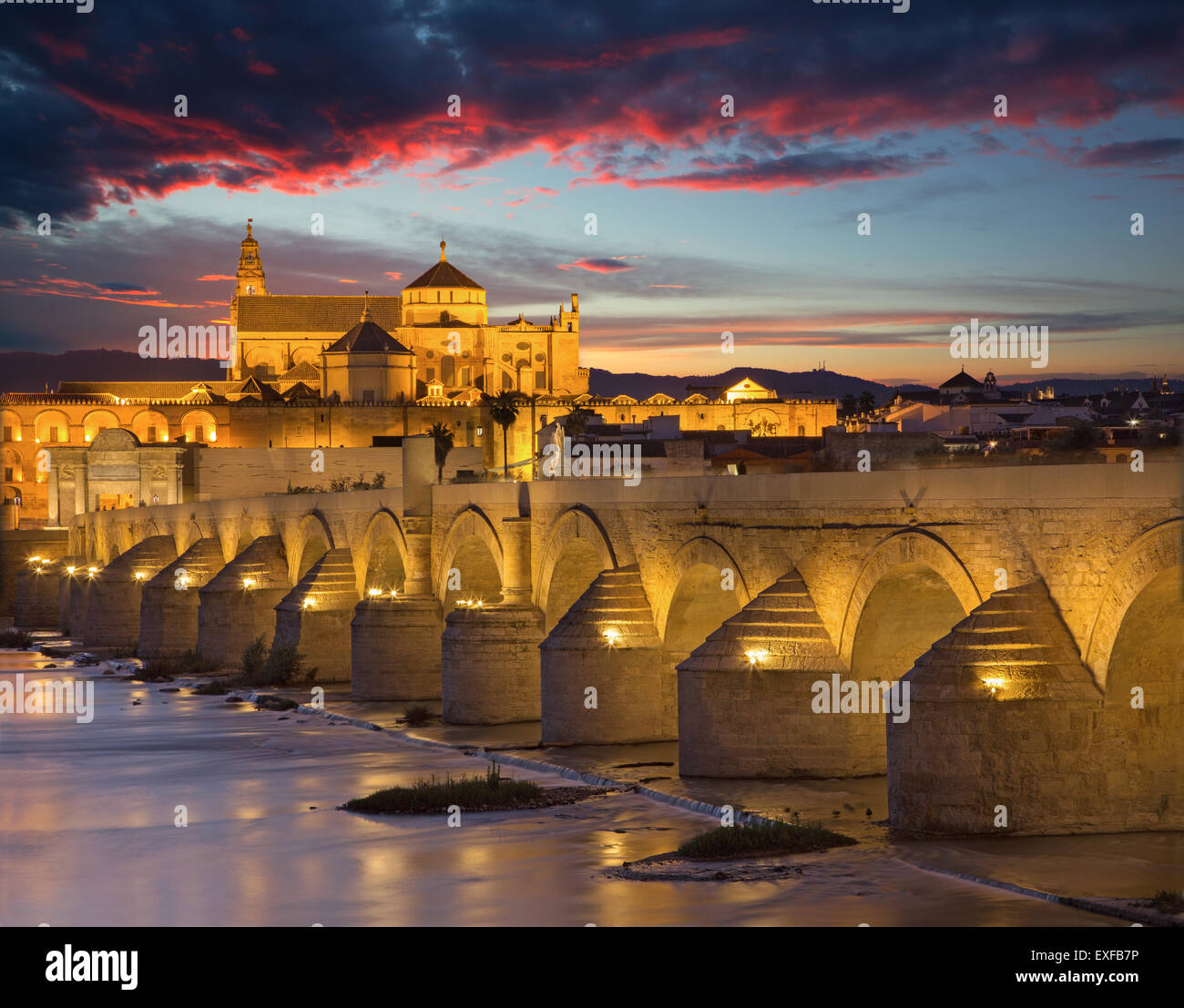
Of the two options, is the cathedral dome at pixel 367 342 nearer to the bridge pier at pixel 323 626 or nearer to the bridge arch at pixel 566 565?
the bridge pier at pixel 323 626

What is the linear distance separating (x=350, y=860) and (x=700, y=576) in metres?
8.00

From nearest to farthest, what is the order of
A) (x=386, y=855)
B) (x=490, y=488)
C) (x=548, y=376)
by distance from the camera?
(x=386, y=855) < (x=490, y=488) < (x=548, y=376)

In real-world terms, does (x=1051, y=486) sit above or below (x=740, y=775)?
above

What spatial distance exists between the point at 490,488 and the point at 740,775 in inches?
471

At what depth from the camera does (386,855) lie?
1680cm

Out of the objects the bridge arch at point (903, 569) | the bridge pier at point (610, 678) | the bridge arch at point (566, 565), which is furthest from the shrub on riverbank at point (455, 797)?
the bridge arch at point (566, 565)

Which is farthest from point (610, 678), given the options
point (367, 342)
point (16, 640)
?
point (367, 342)

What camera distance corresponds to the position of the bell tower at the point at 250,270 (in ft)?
412

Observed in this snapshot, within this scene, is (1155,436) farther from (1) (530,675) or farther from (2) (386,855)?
(2) (386,855)

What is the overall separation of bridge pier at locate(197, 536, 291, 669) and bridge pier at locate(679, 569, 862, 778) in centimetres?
2130

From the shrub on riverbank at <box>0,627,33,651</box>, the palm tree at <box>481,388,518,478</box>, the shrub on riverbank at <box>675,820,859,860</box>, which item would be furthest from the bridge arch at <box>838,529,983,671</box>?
the palm tree at <box>481,388,518,478</box>

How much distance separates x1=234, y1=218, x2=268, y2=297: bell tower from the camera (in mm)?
125500

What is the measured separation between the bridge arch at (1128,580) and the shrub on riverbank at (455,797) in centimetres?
728
